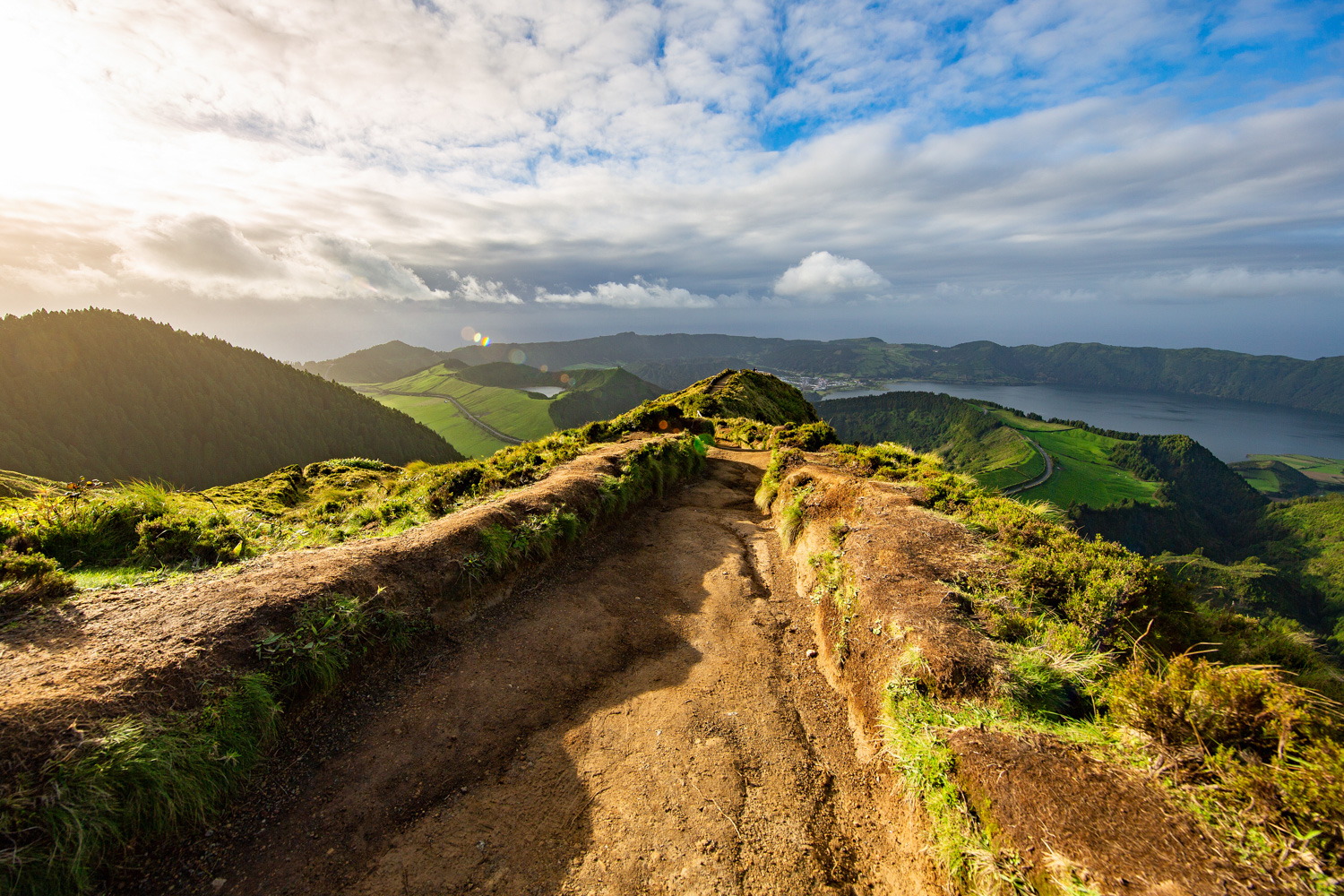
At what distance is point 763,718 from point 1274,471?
277771 mm

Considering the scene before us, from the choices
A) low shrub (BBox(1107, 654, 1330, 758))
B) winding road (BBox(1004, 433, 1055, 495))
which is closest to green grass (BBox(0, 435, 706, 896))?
low shrub (BBox(1107, 654, 1330, 758))

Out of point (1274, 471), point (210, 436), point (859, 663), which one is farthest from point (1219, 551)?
point (210, 436)

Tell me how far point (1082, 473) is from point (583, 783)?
515 ft

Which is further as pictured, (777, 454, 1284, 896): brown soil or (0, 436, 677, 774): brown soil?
(0, 436, 677, 774): brown soil

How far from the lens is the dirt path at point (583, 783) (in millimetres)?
4930

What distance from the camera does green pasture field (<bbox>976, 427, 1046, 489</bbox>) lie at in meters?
114

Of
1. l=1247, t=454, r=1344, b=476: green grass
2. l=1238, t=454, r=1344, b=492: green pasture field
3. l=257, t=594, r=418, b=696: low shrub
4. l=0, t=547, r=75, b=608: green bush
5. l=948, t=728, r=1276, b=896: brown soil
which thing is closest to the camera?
l=948, t=728, r=1276, b=896: brown soil

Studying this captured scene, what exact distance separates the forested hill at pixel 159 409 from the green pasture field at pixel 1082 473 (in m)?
152

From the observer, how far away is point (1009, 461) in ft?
407

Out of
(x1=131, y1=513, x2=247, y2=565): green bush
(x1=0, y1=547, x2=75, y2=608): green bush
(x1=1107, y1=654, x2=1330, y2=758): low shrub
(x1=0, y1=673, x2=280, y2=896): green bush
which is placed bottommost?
(x1=0, y1=673, x2=280, y2=896): green bush

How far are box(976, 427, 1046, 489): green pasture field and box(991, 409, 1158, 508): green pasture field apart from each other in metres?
4.01

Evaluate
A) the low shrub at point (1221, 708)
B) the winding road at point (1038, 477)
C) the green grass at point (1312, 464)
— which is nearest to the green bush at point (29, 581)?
the low shrub at point (1221, 708)

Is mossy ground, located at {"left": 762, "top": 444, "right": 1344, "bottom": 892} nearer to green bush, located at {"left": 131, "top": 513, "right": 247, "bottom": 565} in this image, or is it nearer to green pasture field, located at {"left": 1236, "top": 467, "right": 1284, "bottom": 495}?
green bush, located at {"left": 131, "top": 513, "right": 247, "bottom": 565}

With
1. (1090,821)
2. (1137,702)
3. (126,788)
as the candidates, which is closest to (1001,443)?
(1137,702)
